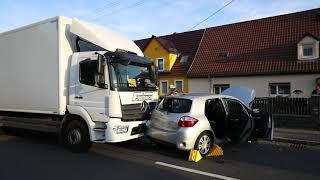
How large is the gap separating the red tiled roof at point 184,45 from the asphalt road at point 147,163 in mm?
18581

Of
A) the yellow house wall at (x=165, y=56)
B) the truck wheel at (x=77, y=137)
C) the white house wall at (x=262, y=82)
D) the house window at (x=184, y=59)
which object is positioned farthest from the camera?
the house window at (x=184, y=59)

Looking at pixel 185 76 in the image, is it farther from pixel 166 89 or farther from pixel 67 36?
pixel 67 36

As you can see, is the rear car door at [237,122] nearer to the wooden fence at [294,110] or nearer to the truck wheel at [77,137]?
the truck wheel at [77,137]

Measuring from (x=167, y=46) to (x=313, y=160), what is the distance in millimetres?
22693

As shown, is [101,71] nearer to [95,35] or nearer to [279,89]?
[95,35]

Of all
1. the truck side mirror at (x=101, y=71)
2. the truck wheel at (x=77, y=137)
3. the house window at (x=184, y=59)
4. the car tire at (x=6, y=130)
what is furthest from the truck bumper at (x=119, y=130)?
the house window at (x=184, y=59)

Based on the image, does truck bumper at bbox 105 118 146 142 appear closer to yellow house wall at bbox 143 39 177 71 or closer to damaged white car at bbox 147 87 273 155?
damaged white car at bbox 147 87 273 155

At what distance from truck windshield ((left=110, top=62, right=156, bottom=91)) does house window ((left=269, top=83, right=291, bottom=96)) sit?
1526 cm

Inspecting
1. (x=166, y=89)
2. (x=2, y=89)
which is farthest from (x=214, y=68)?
(x=2, y=89)

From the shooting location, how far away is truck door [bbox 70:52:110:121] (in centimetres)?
997

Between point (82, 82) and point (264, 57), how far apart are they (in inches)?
694

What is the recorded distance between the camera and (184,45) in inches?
1268

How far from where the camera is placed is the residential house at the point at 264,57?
23.9 metres

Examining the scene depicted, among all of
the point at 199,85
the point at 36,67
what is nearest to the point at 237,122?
the point at 36,67
